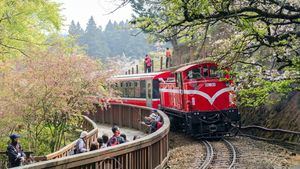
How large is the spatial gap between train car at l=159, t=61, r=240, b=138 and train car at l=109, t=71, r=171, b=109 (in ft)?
13.4

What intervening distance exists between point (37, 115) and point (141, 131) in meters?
7.04

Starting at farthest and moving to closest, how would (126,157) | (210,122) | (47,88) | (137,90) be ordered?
1. (137,90)
2. (210,122)
3. (47,88)
4. (126,157)

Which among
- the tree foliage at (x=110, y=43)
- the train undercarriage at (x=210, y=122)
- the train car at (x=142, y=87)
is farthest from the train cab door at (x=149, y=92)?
the tree foliage at (x=110, y=43)

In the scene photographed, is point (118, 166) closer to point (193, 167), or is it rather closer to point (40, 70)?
point (193, 167)

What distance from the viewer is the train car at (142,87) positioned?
78.5 feet

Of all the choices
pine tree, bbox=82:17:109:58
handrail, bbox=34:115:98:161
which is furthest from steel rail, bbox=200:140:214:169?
pine tree, bbox=82:17:109:58

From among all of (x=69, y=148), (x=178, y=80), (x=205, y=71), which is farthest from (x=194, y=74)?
(x=69, y=148)

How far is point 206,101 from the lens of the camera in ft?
58.2

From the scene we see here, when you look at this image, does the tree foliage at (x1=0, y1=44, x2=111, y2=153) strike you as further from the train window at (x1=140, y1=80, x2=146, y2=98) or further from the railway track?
the train window at (x1=140, y1=80, x2=146, y2=98)

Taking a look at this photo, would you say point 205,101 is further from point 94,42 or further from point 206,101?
point 94,42

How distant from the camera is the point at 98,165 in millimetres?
7270

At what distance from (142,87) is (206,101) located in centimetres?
820

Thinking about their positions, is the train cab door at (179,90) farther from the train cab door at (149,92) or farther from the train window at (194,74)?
the train cab door at (149,92)

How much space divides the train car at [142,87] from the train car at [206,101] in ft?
13.4
